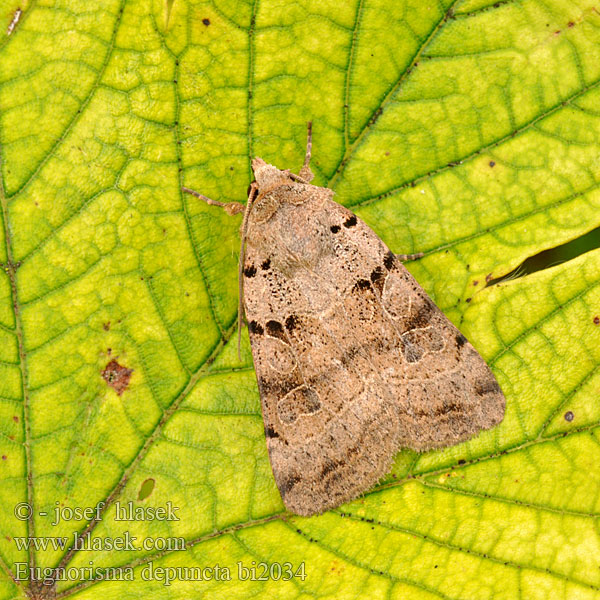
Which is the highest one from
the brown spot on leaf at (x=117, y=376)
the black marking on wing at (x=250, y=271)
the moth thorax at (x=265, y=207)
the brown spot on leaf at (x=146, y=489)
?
the moth thorax at (x=265, y=207)

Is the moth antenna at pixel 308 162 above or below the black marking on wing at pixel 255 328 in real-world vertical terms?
above

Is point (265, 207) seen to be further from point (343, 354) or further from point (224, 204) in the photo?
point (343, 354)

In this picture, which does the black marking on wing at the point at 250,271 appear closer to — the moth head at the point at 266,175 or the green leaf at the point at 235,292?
the green leaf at the point at 235,292

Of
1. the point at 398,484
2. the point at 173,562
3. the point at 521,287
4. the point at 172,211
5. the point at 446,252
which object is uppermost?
the point at 172,211

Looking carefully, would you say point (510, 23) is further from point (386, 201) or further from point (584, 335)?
point (584, 335)

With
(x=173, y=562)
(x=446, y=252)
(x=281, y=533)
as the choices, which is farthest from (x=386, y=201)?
(x=173, y=562)

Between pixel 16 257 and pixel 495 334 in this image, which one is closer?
pixel 16 257

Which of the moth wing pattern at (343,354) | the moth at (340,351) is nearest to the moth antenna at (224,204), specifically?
the moth at (340,351)
